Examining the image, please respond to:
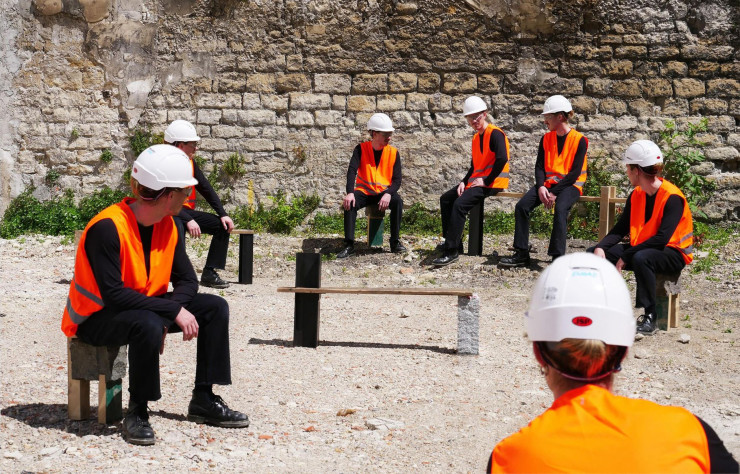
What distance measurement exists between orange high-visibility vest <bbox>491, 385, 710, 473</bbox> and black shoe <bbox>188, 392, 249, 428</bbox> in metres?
2.81

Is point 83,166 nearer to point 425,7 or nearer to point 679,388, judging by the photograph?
point 425,7

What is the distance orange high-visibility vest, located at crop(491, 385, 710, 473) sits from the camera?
1.71 meters

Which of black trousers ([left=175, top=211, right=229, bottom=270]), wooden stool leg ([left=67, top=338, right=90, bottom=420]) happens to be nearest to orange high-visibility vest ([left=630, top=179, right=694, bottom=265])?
black trousers ([left=175, top=211, right=229, bottom=270])

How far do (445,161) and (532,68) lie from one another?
1615 millimetres

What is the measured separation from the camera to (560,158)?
9.20m

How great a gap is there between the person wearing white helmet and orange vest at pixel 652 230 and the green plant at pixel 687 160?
413cm

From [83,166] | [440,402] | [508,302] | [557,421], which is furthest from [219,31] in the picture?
[557,421]

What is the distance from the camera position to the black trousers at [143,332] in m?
4.06

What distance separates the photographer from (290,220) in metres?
11.4

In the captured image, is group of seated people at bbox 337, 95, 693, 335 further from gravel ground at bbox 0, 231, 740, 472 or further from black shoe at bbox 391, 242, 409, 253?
gravel ground at bbox 0, 231, 740, 472

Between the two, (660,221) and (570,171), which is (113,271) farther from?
(570,171)

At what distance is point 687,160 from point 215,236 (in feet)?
19.4

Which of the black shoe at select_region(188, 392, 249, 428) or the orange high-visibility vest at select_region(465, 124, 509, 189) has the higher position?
the orange high-visibility vest at select_region(465, 124, 509, 189)

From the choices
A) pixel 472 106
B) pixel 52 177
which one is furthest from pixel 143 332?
pixel 52 177
